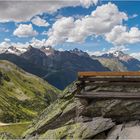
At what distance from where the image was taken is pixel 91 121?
20.7 m

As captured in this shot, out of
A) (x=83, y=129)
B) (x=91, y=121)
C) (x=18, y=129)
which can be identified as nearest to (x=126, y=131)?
(x=91, y=121)

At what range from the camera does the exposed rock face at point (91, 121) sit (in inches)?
777

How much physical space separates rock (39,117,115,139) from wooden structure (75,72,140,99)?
153cm

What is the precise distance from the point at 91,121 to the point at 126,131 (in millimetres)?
2120

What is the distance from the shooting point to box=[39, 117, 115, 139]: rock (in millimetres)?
19547

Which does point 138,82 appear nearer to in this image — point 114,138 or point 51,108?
point 114,138

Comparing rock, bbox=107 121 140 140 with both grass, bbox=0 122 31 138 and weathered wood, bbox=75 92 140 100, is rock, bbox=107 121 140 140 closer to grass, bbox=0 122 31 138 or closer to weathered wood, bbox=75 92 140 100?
weathered wood, bbox=75 92 140 100

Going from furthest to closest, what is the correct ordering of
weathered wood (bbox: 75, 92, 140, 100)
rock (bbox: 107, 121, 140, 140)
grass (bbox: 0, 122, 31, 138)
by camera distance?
grass (bbox: 0, 122, 31, 138) < weathered wood (bbox: 75, 92, 140, 100) < rock (bbox: 107, 121, 140, 140)

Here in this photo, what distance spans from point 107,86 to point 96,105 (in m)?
1.51

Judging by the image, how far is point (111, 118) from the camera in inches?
831

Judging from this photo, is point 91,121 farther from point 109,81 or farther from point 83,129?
point 109,81

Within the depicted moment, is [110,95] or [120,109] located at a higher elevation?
[110,95]

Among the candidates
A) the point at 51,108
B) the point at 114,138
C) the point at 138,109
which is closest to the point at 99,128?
the point at 114,138

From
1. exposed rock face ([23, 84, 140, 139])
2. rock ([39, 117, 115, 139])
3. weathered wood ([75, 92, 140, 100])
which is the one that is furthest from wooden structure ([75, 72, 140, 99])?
rock ([39, 117, 115, 139])
